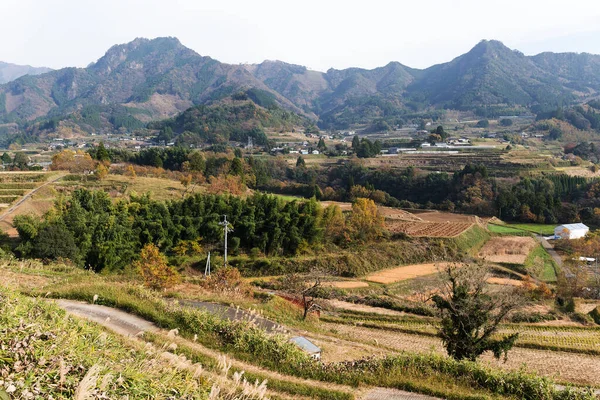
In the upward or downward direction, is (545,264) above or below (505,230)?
below

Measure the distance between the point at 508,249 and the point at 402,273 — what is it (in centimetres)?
1343

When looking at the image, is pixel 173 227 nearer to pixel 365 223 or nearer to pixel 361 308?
pixel 361 308

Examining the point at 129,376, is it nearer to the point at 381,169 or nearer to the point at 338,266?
the point at 338,266

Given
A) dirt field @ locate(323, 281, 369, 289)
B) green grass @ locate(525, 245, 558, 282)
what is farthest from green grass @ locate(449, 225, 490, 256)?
dirt field @ locate(323, 281, 369, 289)

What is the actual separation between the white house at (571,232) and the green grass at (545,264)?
4396 mm

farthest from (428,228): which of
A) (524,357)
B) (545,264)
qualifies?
(524,357)

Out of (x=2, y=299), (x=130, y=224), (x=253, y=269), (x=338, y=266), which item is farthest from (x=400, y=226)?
(x=2, y=299)

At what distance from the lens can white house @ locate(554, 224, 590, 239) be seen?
4198cm

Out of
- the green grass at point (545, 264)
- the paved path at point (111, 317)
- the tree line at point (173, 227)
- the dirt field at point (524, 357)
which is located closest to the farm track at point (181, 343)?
the paved path at point (111, 317)

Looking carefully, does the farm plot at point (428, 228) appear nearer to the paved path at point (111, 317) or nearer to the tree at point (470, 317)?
the tree at point (470, 317)

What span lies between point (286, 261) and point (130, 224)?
31.6 ft

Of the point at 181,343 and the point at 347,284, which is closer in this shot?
the point at 181,343

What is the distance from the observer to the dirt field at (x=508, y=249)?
3528 cm

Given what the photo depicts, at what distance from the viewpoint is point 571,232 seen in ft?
138
